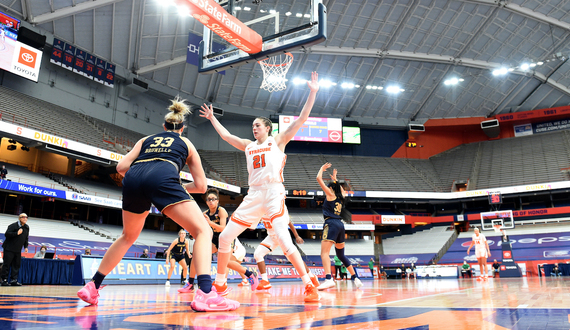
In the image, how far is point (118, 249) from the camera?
3740 millimetres

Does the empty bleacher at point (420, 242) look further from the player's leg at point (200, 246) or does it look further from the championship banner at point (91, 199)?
the player's leg at point (200, 246)

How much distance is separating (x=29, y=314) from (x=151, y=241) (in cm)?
2345

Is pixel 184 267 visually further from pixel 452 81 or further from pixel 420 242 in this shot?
pixel 452 81

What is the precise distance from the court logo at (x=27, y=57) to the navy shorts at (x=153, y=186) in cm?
2332

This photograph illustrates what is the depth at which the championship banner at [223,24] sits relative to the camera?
8672mm

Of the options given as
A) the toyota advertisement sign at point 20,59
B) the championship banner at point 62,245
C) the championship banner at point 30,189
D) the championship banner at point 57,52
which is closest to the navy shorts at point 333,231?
the championship banner at point 62,245

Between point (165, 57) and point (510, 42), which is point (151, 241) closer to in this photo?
point (165, 57)

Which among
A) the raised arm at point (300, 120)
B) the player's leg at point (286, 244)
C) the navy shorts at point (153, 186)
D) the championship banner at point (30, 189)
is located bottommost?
the player's leg at point (286, 244)

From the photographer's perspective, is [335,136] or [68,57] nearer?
[68,57]

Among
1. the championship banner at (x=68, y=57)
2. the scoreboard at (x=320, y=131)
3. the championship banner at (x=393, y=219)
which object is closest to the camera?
the championship banner at (x=68, y=57)

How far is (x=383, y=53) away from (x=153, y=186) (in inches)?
1147

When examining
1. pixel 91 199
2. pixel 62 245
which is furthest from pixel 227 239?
pixel 91 199

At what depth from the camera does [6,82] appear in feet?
75.1

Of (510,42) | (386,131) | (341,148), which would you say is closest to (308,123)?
(341,148)
